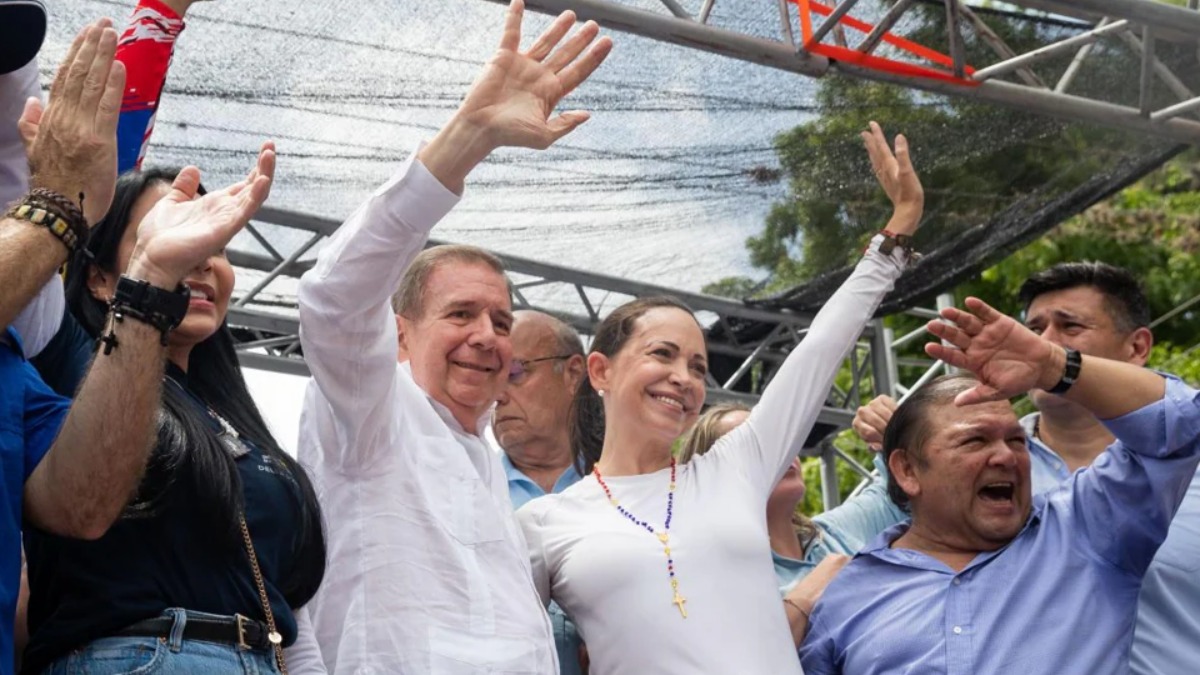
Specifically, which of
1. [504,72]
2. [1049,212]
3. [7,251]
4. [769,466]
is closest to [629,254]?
[1049,212]

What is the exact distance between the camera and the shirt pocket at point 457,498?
9.48 ft

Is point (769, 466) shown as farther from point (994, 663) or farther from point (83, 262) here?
point (83, 262)

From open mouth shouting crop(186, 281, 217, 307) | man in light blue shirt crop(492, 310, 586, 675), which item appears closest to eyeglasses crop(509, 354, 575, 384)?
man in light blue shirt crop(492, 310, 586, 675)

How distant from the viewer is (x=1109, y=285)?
4.17 meters

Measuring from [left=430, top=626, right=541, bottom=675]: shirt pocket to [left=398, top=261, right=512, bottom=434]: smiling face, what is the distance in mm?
476

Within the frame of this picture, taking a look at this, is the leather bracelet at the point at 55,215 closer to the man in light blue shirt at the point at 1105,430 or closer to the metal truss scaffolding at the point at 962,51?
the man in light blue shirt at the point at 1105,430

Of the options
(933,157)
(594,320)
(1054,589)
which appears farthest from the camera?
(594,320)

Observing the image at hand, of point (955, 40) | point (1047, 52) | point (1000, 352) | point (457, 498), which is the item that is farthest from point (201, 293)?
point (1047, 52)

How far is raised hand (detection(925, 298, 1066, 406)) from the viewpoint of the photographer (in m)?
3.12

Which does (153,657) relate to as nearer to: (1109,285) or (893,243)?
(893,243)

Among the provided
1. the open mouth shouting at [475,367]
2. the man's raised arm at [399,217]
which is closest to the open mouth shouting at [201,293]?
the man's raised arm at [399,217]

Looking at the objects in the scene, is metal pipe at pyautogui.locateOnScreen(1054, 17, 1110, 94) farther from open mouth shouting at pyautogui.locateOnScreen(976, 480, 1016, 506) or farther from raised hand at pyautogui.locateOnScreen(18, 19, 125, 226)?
raised hand at pyautogui.locateOnScreen(18, 19, 125, 226)

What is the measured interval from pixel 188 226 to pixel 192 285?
0.36 m

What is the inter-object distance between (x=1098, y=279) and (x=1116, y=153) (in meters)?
2.69
